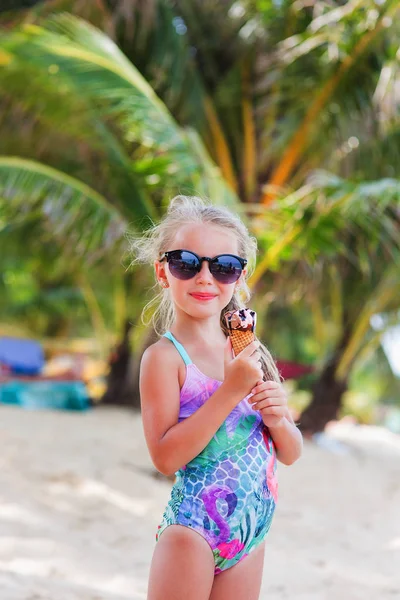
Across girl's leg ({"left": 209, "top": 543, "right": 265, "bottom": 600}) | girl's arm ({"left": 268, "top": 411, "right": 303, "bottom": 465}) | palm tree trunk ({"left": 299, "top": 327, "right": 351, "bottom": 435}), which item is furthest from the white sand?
girl's arm ({"left": 268, "top": 411, "right": 303, "bottom": 465})

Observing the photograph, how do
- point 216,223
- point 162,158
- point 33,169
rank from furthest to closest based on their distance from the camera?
point 33,169, point 162,158, point 216,223

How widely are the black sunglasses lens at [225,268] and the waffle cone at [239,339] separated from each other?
0.14m

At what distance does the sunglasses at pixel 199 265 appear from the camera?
1.58 meters

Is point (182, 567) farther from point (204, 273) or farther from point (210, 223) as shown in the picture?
point (210, 223)

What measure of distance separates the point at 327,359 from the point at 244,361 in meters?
6.74

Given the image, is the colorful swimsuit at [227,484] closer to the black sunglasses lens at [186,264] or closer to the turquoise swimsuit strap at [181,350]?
the turquoise swimsuit strap at [181,350]

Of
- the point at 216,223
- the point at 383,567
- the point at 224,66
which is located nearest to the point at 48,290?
the point at 224,66

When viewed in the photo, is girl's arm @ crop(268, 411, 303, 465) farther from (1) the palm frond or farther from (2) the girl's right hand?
(1) the palm frond

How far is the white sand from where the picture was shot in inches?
133

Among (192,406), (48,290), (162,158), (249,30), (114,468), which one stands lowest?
(192,406)

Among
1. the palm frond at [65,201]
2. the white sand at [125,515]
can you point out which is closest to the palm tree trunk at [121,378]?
the white sand at [125,515]

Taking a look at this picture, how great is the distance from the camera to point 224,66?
7711 mm

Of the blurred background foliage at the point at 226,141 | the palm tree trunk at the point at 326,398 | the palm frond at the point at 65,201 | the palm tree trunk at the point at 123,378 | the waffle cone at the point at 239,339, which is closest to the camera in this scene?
the waffle cone at the point at 239,339

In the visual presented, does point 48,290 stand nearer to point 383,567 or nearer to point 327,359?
point 327,359
